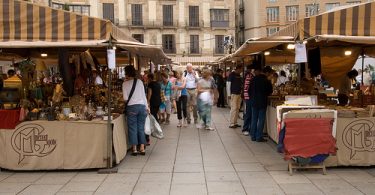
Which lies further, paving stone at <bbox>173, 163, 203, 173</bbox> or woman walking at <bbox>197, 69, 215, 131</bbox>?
woman walking at <bbox>197, 69, 215, 131</bbox>

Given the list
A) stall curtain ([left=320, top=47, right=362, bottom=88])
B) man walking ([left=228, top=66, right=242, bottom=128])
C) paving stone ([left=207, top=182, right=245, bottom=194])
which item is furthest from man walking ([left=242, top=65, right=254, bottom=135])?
paving stone ([left=207, top=182, right=245, bottom=194])

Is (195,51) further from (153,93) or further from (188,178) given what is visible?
(188,178)

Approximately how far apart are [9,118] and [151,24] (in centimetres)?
4553

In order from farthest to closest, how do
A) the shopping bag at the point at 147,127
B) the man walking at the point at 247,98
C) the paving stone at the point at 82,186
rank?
the man walking at the point at 247,98, the shopping bag at the point at 147,127, the paving stone at the point at 82,186

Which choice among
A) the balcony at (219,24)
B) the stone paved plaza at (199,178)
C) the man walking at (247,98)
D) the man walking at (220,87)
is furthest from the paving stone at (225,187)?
the balcony at (219,24)

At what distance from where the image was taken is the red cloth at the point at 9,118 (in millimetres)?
7068

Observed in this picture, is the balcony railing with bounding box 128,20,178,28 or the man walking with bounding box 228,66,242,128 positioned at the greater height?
the balcony railing with bounding box 128,20,178,28

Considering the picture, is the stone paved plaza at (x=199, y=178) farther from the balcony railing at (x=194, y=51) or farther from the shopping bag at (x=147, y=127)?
the balcony railing at (x=194, y=51)

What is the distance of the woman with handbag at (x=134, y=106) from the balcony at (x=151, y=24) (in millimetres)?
44044

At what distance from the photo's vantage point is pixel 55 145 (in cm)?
709

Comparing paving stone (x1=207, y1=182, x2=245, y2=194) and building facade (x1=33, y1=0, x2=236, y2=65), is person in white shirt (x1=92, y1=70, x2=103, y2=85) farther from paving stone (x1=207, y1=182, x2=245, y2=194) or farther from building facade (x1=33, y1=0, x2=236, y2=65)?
building facade (x1=33, y1=0, x2=236, y2=65)

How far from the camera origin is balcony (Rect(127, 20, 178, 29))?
168 ft

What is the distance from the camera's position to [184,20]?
52469mm

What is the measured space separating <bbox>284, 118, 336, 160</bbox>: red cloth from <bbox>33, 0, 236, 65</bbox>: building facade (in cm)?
4403
